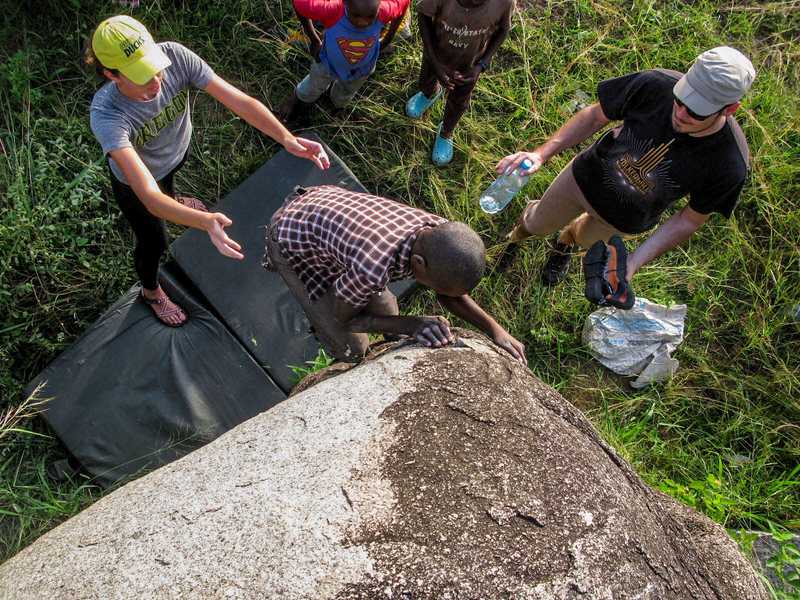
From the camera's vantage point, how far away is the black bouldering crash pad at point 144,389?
284 cm

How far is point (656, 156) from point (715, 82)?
0.41 metres

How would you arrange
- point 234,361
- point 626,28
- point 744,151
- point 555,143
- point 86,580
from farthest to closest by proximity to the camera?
point 626,28, point 234,361, point 555,143, point 744,151, point 86,580

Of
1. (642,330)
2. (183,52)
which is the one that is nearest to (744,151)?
(642,330)

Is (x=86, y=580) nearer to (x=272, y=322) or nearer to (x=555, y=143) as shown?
(x=272, y=322)

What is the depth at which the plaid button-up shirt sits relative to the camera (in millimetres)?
2020

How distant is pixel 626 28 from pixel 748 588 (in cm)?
378

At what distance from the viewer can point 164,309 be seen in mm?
3061

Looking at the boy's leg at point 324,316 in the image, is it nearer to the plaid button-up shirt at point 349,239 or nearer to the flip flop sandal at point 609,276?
the plaid button-up shirt at point 349,239

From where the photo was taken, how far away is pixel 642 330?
3.24 m

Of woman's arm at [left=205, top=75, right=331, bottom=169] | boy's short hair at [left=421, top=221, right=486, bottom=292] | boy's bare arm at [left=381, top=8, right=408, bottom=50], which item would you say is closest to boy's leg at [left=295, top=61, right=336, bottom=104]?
boy's bare arm at [left=381, top=8, right=408, bottom=50]

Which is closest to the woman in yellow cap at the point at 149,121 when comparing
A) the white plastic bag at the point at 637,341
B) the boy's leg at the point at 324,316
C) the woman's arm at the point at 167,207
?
the woman's arm at the point at 167,207

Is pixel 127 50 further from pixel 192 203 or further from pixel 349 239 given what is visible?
pixel 192 203

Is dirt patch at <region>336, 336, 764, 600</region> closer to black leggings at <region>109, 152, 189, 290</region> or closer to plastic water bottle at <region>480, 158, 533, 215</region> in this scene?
black leggings at <region>109, 152, 189, 290</region>

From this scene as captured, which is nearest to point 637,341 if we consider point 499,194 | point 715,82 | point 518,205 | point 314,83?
point 518,205
